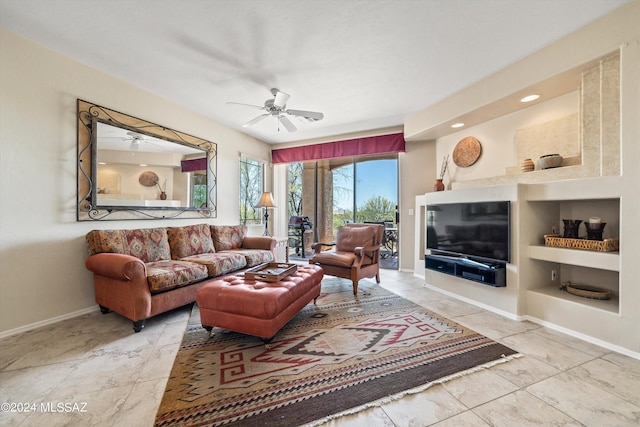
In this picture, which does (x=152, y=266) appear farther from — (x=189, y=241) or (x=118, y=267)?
(x=189, y=241)

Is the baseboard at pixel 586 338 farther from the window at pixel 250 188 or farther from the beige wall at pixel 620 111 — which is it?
the window at pixel 250 188

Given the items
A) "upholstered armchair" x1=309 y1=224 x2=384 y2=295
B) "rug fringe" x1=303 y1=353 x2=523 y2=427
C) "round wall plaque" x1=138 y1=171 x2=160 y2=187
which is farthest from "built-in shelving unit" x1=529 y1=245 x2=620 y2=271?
"round wall plaque" x1=138 y1=171 x2=160 y2=187

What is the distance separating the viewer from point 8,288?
2.19 metres

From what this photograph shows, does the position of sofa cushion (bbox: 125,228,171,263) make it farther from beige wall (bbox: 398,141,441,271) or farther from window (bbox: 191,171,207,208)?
beige wall (bbox: 398,141,441,271)

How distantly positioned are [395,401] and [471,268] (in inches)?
78.2

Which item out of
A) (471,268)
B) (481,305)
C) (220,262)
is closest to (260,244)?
(220,262)

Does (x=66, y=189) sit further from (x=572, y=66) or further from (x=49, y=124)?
(x=572, y=66)

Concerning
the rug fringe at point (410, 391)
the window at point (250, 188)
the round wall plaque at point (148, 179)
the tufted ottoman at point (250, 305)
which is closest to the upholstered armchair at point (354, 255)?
the tufted ottoman at point (250, 305)

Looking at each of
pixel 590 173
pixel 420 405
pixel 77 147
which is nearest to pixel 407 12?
pixel 590 173

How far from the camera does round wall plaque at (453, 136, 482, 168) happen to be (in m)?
3.66

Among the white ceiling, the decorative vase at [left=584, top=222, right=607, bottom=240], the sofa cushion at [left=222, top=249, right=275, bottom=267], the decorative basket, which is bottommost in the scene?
the decorative basket

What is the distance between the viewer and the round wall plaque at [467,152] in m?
3.66

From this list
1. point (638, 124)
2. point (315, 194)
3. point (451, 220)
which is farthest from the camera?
point (315, 194)

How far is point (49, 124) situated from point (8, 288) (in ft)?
5.08
